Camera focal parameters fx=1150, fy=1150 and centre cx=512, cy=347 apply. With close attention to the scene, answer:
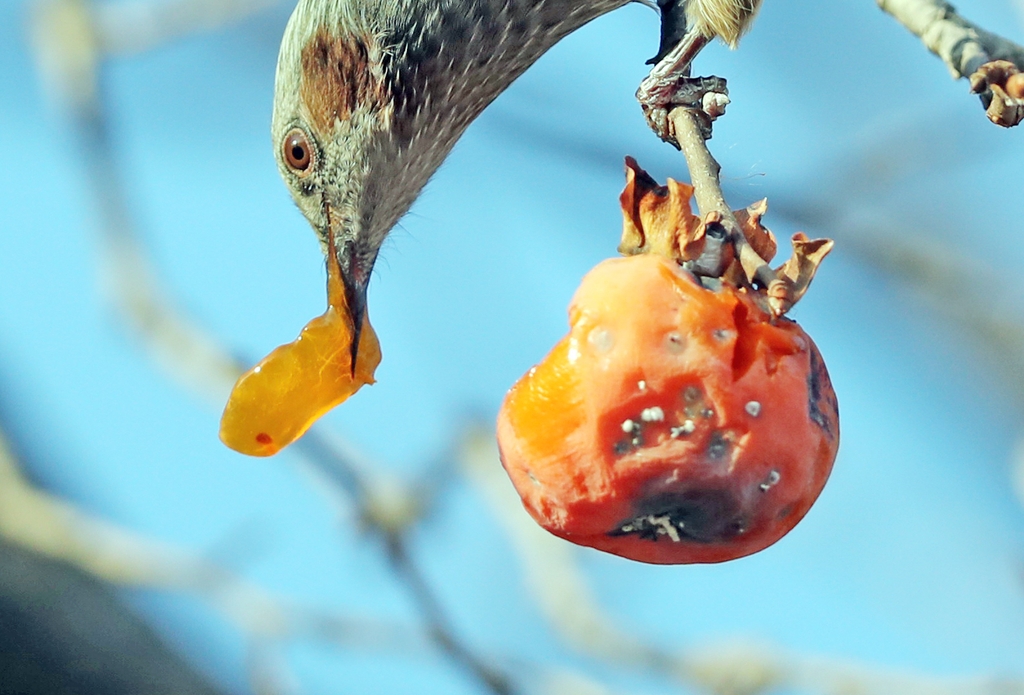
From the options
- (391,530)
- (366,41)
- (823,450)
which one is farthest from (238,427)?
(391,530)

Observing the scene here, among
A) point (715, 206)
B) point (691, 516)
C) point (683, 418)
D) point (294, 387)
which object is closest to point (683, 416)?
point (683, 418)

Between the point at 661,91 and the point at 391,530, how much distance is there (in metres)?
1.87

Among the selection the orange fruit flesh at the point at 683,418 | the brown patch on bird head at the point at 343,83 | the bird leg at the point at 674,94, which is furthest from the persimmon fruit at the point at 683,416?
the brown patch on bird head at the point at 343,83

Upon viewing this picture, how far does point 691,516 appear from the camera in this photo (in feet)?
4.21

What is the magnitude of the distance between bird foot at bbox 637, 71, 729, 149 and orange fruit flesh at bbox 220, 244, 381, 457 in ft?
2.11

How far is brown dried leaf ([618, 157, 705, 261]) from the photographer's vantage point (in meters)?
1.30

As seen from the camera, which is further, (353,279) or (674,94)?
(353,279)

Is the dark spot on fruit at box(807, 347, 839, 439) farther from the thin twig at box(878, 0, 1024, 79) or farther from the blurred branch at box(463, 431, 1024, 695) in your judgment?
the blurred branch at box(463, 431, 1024, 695)

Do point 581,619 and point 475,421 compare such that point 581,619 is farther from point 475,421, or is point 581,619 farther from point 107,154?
point 107,154

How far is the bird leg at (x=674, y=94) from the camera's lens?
1847 mm

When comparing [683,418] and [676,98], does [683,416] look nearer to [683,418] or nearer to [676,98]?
[683,418]

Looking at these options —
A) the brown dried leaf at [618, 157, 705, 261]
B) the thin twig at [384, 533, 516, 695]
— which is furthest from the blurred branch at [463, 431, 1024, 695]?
the brown dried leaf at [618, 157, 705, 261]

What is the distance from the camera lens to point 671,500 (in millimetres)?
1276

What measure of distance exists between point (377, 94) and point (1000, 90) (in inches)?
68.7
